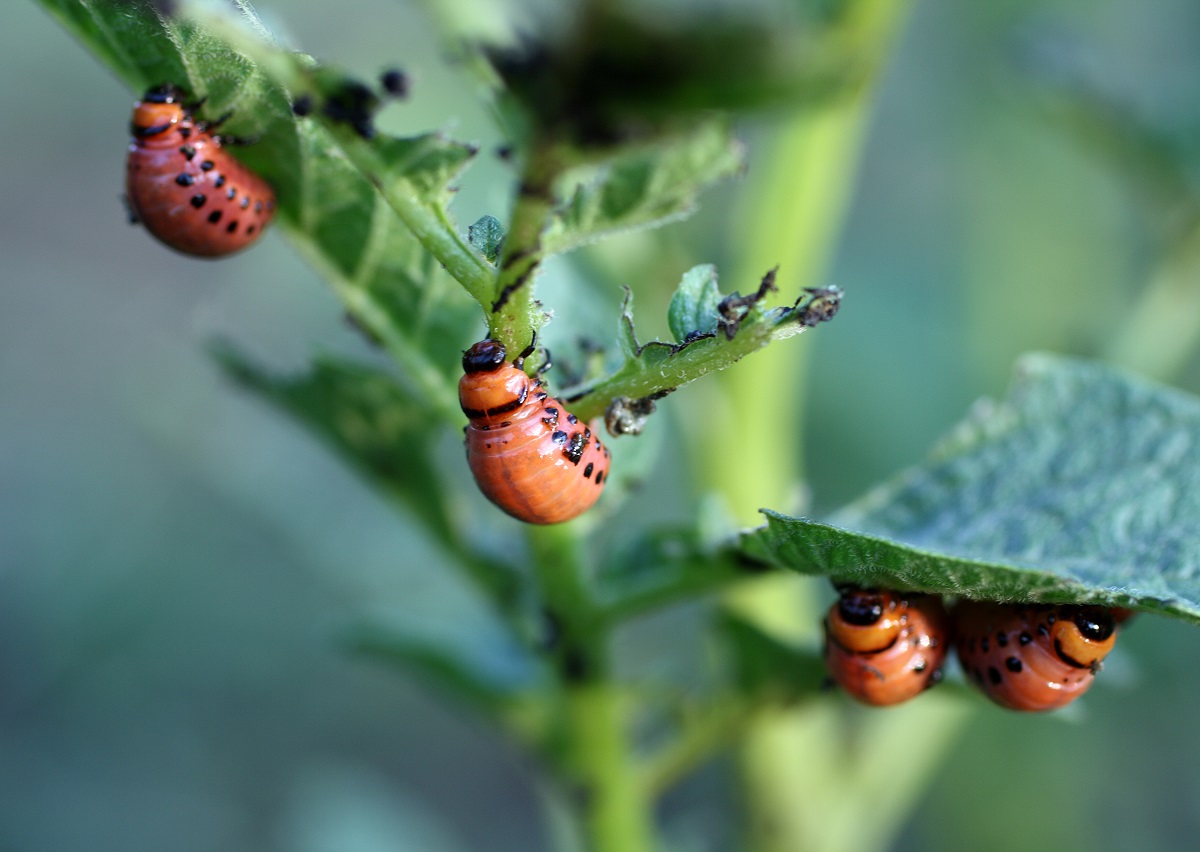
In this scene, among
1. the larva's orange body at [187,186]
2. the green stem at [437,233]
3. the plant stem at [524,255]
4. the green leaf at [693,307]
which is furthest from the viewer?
the larva's orange body at [187,186]

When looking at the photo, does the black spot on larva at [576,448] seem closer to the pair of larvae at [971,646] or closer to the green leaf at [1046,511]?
the green leaf at [1046,511]

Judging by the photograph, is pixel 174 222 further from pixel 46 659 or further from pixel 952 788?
pixel 46 659

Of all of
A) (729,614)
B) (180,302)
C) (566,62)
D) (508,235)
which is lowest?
(566,62)

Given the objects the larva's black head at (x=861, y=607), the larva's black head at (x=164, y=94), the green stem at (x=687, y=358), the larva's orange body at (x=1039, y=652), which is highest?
the larva's black head at (x=164, y=94)

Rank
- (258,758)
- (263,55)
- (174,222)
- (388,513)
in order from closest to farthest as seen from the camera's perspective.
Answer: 1. (263,55)
2. (174,222)
3. (388,513)
4. (258,758)

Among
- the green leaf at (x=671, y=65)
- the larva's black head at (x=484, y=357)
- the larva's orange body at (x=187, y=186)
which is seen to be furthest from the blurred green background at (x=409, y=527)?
the green leaf at (x=671, y=65)

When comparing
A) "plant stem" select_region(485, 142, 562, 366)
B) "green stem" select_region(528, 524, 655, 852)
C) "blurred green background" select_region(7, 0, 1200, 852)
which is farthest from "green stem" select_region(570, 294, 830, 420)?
"blurred green background" select_region(7, 0, 1200, 852)

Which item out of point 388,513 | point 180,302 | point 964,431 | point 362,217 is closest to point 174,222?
point 362,217

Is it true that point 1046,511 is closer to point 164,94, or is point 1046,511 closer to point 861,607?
point 861,607
